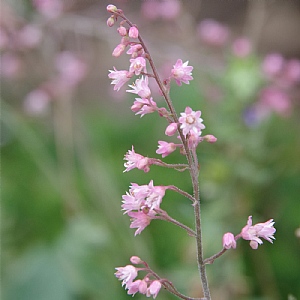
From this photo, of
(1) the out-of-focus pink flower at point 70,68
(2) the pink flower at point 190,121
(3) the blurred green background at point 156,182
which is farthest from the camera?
(1) the out-of-focus pink flower at point 70,68

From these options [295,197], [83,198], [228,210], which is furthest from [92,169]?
[295,197]

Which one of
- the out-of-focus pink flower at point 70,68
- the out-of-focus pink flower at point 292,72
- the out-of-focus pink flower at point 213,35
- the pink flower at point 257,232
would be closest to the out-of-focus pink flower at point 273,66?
the out-of-focus pink flower at point 292,72

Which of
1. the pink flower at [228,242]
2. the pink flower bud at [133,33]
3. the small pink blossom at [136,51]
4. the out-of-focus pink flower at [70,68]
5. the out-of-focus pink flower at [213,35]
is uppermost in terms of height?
the out-of-focus pink flower at [70,68]

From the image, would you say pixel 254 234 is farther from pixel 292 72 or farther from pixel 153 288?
pixel 292 72

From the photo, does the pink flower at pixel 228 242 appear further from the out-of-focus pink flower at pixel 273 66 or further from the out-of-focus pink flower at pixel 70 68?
the out-of-focus pink flower at pixel 70 68

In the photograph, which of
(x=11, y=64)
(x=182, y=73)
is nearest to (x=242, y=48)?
(x=11, y=64)

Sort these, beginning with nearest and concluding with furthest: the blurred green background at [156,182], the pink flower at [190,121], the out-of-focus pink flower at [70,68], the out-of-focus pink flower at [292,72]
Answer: the pink flower at [190,121] → the out-of-focus pink flower at [292,72] → the blurred green background at [156,182] → the out-of-focus pink flower at [70,68]

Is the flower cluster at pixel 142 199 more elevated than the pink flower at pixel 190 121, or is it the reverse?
the pink flower at pixel 190 121

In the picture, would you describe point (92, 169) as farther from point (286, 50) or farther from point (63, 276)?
point (286, 50)

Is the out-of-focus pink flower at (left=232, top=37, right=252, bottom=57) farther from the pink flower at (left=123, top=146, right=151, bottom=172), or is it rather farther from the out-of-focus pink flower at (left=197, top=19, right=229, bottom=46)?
the pink flower at (left=123, top=146, right=151, bottom=172)
